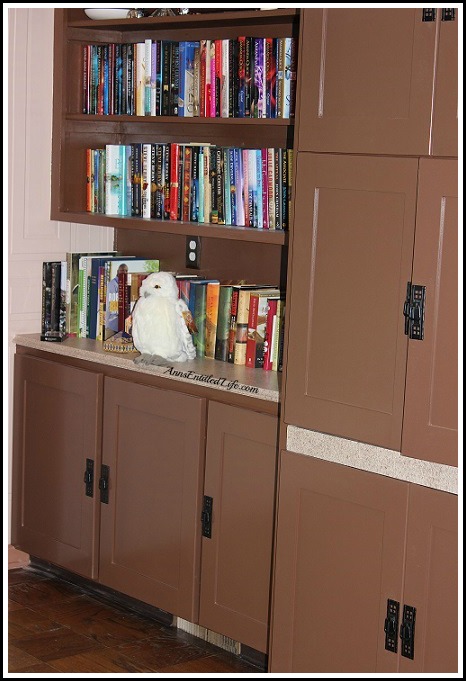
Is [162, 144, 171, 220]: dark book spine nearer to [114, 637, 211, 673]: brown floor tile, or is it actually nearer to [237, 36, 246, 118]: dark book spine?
[237, 36, 246, 118]: dark book spine

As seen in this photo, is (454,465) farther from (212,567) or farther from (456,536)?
(212,567)

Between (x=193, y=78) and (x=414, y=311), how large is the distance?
4.47 ft

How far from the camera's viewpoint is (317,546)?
2555 mm

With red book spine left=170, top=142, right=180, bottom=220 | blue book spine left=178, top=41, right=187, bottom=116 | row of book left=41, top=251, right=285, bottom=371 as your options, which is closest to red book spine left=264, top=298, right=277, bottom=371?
row of book left=41, top=251, right=285, bottom=371

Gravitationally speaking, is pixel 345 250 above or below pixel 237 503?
above

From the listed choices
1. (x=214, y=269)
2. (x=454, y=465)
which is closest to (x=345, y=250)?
(x=454, y=465)

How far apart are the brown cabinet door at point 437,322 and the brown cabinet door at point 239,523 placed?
61 cm

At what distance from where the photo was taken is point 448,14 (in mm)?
2154

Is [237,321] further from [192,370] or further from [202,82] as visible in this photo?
[202,82]

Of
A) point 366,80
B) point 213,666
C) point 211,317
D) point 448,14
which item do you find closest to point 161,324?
point 211,317

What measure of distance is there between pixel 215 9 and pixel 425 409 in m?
1.55

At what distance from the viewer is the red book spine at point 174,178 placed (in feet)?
10.9

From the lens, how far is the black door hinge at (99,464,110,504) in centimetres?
337

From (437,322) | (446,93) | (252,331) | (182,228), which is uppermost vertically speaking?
(446,93)
